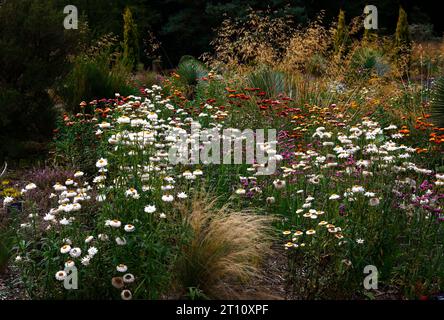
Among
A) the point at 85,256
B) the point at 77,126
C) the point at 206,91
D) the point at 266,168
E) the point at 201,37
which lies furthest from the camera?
the point at 201,37

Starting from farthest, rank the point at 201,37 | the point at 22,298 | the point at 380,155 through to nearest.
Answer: the point at 201,37 → the point at 380,155 → the point at 22,298

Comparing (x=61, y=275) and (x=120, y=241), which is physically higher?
(x=120, y=241)

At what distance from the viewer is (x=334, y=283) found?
3.72 metres

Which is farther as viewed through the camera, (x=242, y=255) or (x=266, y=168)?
(x=266, y=168)

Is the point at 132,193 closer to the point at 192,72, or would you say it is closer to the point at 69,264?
the point at 69,264

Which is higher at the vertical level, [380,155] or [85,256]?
[380,155]

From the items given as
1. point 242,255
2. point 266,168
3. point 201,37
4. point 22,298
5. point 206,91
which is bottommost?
point 22,298

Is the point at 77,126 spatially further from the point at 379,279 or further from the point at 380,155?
the point at 379,279

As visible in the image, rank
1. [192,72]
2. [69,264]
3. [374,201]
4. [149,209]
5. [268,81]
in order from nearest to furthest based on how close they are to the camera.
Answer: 1. [69,264]
2. [149,209]
3. [374,201]
4. [268,81]
5. [192,72]

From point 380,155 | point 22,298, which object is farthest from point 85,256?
point 380,155

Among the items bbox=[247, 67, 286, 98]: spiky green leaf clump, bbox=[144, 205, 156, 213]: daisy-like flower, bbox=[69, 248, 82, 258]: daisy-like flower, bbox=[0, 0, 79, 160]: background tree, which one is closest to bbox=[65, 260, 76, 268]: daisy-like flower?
bbox=[69, 248, 82, 258]: daisy-like flower

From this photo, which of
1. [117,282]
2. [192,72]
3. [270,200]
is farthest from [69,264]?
[192,72]

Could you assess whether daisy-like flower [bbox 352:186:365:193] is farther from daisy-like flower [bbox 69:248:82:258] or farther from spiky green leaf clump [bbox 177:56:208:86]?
spiky green leaf clump [bbox 177:56:208:86]

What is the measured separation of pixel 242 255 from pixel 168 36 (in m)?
18.5
